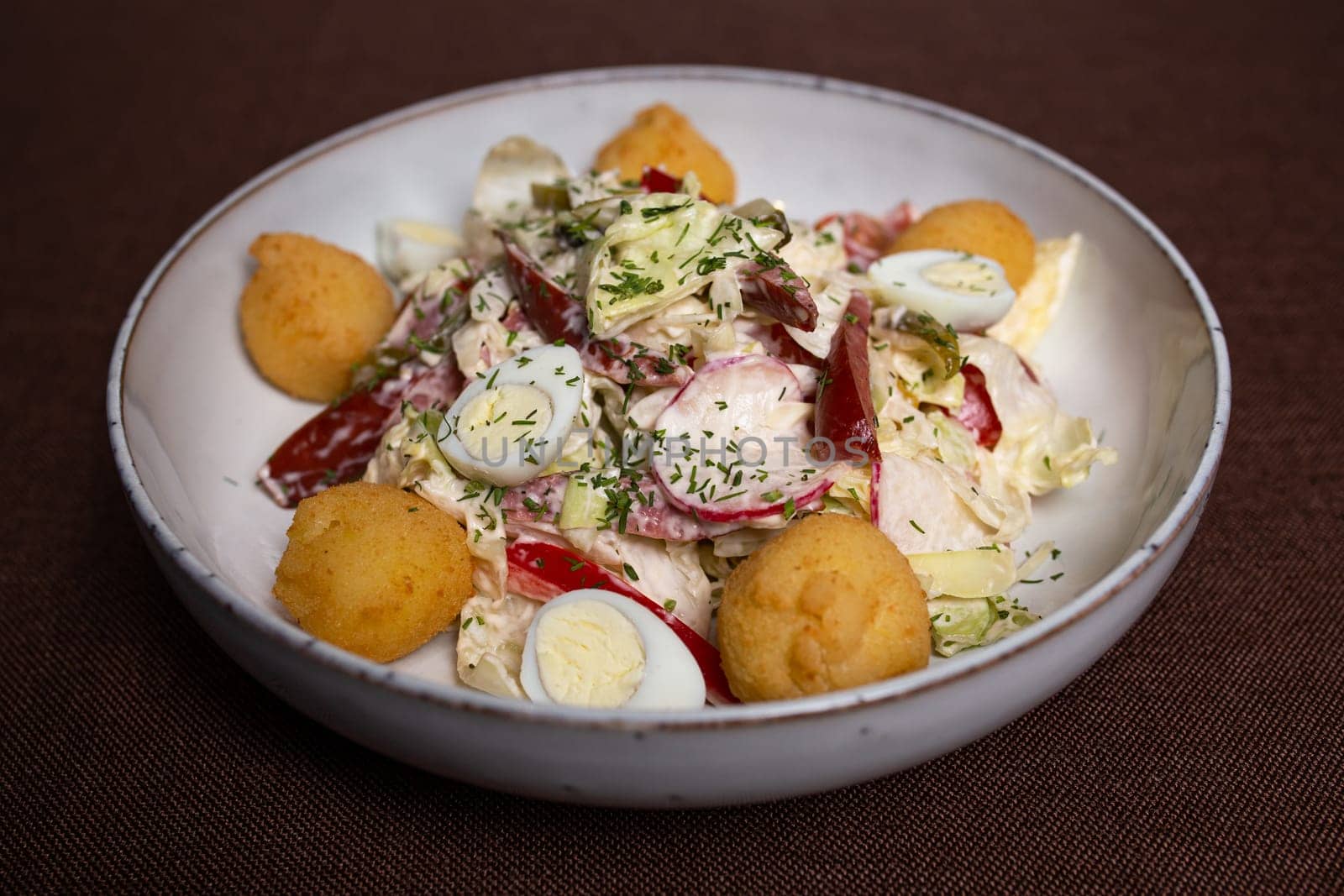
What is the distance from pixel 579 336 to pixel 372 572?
0.83 metres

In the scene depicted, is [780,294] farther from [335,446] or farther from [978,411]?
[335,446]

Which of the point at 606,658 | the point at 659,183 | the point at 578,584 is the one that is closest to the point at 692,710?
the point at 606,658

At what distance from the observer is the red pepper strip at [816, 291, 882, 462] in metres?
2.54

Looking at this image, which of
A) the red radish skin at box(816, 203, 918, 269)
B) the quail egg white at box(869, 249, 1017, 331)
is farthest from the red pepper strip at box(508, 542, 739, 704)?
the red radish skin at box(816, 203, 918, 269)

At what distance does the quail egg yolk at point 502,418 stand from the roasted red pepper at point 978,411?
1.18 m

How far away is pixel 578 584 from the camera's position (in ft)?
8.52

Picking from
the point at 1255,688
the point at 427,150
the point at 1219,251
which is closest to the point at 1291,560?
the point at 1255,688

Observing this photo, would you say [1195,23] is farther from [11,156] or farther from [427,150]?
[11,156]

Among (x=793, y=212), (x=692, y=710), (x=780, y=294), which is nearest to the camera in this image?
(x=692, y=710)

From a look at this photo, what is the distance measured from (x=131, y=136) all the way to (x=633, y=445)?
3.71 meters

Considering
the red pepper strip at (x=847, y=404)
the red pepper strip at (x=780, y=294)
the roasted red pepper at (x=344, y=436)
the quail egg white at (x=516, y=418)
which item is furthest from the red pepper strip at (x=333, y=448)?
the red pepper strip at (x=847, y=404)

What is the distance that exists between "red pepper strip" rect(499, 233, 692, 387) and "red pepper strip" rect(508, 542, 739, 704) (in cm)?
48

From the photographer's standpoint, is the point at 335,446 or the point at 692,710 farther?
the point at 335,446

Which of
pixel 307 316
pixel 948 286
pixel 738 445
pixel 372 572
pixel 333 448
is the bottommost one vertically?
pixel 333 448
